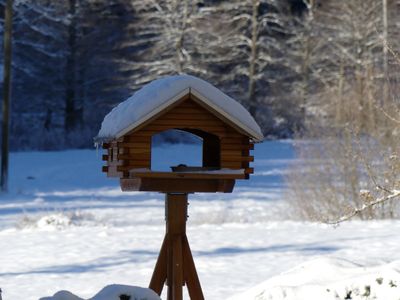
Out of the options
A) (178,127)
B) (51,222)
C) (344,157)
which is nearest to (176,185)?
(178,127)

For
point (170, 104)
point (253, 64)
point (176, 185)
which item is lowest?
point (176, 185)

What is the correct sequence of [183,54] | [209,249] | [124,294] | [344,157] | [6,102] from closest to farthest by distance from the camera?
[124,294] → [209,249] → [344,157] → [6,102] → [183,54]

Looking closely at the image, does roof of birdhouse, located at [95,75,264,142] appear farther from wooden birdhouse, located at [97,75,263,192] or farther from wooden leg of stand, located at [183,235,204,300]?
wooden leg of stand, located at [183,235,204,300]

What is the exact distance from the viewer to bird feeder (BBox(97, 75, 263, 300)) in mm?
5926

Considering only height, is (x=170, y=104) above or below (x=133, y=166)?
above

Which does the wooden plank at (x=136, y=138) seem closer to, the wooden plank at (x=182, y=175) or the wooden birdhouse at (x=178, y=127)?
the wooden birdhouse at (x=178, y=127)

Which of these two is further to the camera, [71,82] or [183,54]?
[71,82]

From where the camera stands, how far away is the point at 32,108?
33.2m

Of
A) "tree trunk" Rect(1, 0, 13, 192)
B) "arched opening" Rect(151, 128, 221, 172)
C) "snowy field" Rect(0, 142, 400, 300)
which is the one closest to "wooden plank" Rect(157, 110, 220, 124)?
"snowy field" Rect(0, 142, 400, 300)

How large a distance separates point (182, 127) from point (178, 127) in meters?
0.03

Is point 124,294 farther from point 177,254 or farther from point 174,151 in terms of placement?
point 174,151

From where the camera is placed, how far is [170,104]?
594 cm

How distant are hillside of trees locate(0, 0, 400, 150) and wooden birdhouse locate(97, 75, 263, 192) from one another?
77.1 feet

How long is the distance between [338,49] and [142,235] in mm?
21653
